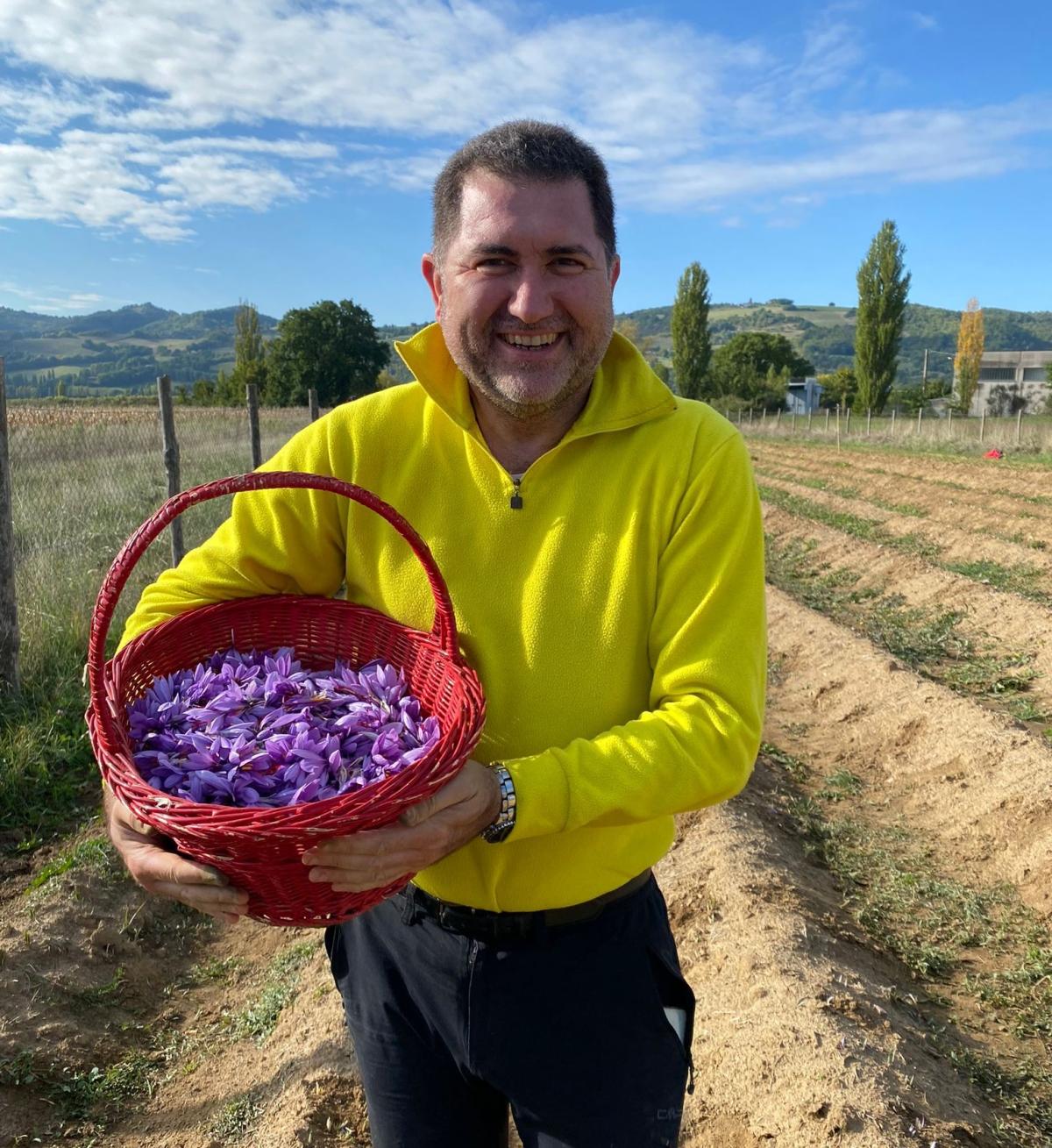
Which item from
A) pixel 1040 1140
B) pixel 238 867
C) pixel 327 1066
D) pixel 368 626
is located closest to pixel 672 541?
pixel 368 626

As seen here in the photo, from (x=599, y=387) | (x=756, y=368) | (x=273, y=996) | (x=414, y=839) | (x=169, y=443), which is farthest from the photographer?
(x=756, y=368)

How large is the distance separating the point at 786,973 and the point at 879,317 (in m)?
45.1

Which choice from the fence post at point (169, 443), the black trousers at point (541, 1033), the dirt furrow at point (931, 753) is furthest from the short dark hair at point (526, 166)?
the fence post at point (169, 443)

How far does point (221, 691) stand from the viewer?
167 centimetres

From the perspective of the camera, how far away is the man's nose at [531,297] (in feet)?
5.02

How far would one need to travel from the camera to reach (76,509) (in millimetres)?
7891

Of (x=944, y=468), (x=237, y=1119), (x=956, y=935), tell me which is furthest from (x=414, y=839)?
(x=944, y=468)

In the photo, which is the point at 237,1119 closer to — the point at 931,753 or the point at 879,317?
the point at 931,753

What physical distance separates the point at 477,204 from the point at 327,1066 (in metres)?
2.58

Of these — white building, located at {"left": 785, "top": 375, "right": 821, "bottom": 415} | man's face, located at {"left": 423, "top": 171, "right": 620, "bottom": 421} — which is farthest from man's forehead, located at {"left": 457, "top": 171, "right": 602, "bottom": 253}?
white building, located at {"left": 785, "top": 375, "right": 821, "bottom": 415}

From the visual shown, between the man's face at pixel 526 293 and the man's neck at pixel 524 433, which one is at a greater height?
the man's face at pixel 526 293

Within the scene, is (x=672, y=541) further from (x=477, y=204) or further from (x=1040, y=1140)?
(x=1040, y=1140)

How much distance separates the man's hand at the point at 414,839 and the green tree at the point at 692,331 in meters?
59.3

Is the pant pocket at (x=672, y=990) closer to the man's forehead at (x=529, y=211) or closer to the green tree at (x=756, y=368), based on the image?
the man's forehead at (x=529, y=211)
